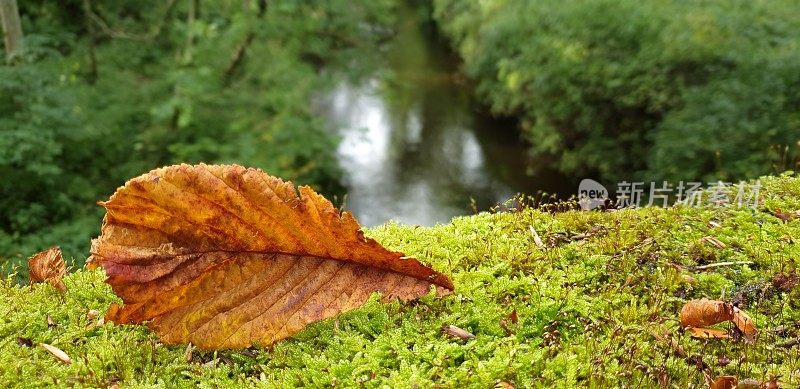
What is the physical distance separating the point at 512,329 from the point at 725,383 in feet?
2.08

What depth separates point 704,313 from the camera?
192 cm

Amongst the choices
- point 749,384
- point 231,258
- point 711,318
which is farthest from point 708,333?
point 231,258

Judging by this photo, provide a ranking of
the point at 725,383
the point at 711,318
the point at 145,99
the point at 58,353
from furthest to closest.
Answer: the point at 145,99, the point at 711,318, the point at 58,353, the point at 725,383

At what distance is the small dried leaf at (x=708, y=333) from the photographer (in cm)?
187

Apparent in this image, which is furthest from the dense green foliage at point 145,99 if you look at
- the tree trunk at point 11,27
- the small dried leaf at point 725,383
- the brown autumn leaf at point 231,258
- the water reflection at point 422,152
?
the small dried leaf at point 725,383

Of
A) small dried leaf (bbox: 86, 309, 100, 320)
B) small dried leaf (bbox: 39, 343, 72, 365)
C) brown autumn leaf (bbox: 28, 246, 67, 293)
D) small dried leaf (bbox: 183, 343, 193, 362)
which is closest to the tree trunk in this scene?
brown autumn leaf (bbox: 28, 246, 67, 293)

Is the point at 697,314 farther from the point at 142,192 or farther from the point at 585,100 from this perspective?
the point at 585,100

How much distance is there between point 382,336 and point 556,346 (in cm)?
56

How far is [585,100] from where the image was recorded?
11781 millimetres

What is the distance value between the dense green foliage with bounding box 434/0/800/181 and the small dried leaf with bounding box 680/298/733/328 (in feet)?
19.4

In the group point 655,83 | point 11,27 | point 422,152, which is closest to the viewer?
point 11,27

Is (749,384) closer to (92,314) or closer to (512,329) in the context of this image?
(512,329)

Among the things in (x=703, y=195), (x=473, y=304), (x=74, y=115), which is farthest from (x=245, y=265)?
(x=74, y=115)

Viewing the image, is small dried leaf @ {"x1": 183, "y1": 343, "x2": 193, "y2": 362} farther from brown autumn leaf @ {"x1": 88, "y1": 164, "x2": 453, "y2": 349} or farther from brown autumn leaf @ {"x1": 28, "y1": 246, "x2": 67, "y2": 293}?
brown autumn leaf @ {"x1": 28, "y1": 246, "x2": 67, "y2": 293}
